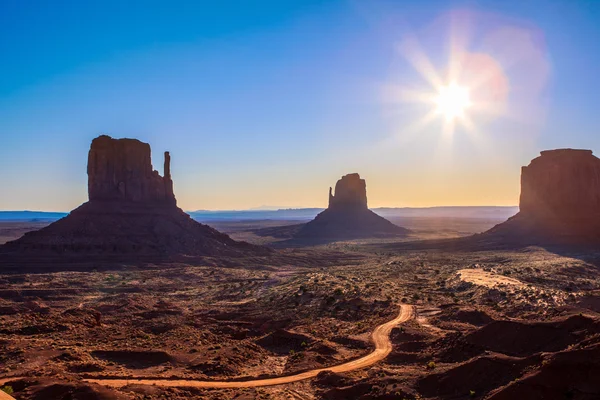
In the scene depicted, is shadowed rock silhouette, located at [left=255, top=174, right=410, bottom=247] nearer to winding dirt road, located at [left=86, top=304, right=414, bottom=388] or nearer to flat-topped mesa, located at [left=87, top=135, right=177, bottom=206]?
flat-topped mesa, located at [left=87, top=135, right=177, bottom=206]

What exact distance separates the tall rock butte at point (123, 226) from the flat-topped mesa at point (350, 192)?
8248 cm

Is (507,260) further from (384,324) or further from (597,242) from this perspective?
(384,324)

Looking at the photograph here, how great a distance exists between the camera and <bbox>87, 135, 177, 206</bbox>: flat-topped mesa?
87.5 m

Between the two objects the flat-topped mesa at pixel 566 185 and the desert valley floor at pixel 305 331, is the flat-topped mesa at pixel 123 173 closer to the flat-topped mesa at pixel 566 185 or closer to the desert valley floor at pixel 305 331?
the desert valley floor at pixel 305 331

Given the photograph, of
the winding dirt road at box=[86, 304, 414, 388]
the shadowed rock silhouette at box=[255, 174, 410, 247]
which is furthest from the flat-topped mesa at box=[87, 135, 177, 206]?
the shadowed rock silhouette at box=[255, 174, 410, 247]

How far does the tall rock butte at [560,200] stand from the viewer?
93.4m

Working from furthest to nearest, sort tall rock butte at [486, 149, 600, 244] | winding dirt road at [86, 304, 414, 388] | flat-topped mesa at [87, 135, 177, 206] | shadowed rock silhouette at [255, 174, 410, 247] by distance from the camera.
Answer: shadowed rock silhouette at [255, 174, 410, 247]
tall rock butte at [486, 149, 600, 244]
flat-topped mesa at [87, 135, 177, 206]
winding dirt road at [86, 304, 414, 388]

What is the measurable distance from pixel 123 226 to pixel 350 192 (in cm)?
10764

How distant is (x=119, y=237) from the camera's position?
7956cm

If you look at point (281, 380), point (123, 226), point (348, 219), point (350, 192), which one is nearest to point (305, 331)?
point (281, 380)

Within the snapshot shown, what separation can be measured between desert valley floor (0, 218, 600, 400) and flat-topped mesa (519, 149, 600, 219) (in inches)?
1349

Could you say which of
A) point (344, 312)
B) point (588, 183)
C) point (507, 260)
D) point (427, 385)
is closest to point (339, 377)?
point (427, 385)

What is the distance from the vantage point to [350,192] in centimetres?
17438

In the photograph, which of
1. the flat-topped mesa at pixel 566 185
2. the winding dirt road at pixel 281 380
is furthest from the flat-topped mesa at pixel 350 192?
the winding dirt road at pixel 281 380
